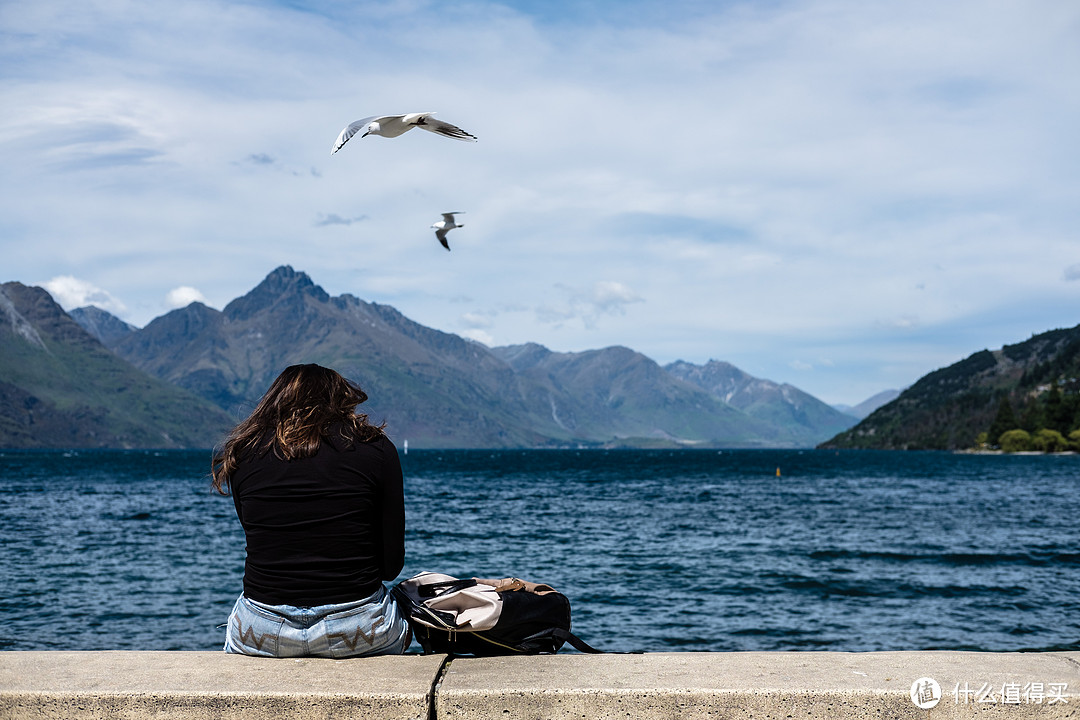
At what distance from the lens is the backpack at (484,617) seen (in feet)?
16.6

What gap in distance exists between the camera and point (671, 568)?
2512 centimetres

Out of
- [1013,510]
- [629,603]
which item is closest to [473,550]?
[629,603]

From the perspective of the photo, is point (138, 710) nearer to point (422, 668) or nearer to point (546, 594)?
point (422, 668)

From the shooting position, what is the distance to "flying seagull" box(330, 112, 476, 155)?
21.1ft

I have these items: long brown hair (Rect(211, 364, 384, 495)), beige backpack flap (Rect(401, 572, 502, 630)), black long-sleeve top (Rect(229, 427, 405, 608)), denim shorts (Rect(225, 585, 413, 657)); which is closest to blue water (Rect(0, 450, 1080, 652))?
beige backpack flap (Rect(401, 572, 502, 630))

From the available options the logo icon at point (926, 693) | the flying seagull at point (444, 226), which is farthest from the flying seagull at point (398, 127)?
the logo icon at point (926, 693)

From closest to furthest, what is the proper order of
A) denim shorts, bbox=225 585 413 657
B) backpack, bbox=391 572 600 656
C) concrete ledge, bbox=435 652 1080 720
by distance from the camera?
concrete ledge, bbox=435 652 1080 720 → denim shorts, bbox=225 585 413 657 → backpack, bbox=391 572 600 656

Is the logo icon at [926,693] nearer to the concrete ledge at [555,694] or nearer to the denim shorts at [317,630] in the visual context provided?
the concrete ledge at [555,694]

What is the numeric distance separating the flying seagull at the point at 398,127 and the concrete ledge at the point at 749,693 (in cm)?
397

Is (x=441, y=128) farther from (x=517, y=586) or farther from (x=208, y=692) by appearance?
(x=208, y=692)

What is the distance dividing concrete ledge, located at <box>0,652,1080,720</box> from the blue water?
11909 millimetres

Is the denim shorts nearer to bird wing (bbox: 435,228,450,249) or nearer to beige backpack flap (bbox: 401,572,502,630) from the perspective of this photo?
beige backpack flap (bbox: 401,572,502,630)

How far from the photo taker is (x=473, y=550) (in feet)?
98.1

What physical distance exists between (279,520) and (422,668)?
125cm
